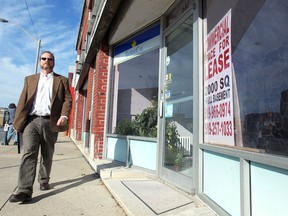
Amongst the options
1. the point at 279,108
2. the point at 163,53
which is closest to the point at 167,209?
the point at 279,108

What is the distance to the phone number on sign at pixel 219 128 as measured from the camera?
2.83 m

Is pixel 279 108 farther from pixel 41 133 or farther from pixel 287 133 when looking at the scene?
pixel 41 133

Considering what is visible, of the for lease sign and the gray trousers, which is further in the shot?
the gray trousers

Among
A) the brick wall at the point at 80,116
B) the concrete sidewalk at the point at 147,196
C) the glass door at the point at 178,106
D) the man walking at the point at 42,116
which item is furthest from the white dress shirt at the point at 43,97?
the brick wall at the point at 80,116

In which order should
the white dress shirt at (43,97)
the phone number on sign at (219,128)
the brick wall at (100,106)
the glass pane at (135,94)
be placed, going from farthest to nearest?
the brick wall at (100,106) < the glass pane at (135,94) < the white dress shirt at (43,97) < the phone number on sign at (219,128)

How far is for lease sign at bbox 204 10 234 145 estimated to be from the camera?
9.38ft

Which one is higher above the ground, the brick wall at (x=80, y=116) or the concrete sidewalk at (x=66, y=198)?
the brick wall at (x=80, y=116)

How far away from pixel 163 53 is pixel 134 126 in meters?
1.65

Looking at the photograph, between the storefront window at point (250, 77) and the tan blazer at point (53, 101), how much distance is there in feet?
6.54

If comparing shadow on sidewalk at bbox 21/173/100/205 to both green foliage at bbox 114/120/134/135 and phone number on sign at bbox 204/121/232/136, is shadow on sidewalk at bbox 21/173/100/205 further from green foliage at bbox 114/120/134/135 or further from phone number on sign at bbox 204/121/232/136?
phone number on sign at bbox 204/121/232/136

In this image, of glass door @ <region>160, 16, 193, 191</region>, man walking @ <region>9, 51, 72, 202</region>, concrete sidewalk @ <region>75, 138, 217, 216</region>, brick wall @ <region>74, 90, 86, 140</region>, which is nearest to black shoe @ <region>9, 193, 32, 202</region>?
man walking @ <region>9, 51, 72, 202</region>

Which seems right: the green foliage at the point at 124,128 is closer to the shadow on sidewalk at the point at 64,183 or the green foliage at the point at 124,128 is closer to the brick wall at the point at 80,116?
the shadow on sidewalk at the point at 64,183

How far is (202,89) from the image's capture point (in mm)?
3414

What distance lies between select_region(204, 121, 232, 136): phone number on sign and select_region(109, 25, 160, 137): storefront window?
5.44 ft
